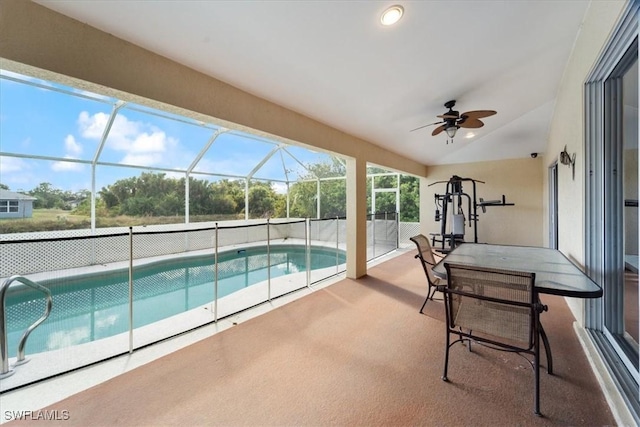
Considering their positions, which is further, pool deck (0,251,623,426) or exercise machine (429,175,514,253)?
exercise machine (429,175,514,253)

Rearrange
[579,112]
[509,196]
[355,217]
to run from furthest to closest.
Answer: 1. [509,196]
2. [355,217]
3. [579,112]

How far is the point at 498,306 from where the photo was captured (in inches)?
74.9

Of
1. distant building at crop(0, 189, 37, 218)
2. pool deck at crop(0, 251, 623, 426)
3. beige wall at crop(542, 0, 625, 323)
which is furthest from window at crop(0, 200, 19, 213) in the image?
beige wall at crop(542, 0, 625, 323)

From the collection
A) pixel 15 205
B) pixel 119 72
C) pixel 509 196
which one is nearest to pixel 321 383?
pixel 119 72

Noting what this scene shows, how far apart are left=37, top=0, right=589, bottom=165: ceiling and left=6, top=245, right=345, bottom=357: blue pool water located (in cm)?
205

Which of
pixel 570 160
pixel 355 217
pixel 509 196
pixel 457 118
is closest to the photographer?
pixel 570 160

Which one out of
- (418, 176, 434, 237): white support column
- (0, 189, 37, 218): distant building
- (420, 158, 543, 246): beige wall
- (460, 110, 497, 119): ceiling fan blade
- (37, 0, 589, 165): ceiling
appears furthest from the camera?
(418, 176, 434, 237): white support column

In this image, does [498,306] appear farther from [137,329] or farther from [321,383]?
[137,329]

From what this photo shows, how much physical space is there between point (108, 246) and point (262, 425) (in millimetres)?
2077

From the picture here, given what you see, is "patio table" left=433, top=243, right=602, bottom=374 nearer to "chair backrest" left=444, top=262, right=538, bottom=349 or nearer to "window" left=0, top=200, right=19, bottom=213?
"chair backrest" left=444, top=262, right=538, bottom=349

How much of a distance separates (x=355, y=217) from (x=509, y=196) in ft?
16.8

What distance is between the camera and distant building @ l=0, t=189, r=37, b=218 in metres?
4.54

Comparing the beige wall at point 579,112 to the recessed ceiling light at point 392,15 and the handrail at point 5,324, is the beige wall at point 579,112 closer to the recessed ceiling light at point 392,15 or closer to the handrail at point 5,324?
the recessed ceiling light at point 392,15

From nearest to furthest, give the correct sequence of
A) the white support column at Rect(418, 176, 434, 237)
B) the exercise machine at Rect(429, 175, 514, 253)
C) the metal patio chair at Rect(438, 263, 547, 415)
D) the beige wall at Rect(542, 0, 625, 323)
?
the metal patio chair at Rect(438, 263, 547, 415) < the beige wall at Rect(542, 0, 625, 323) < the exercise machine at Rect(429, 175, 514, 253) < the white support column at Rect(418, 176, 434, 237)
